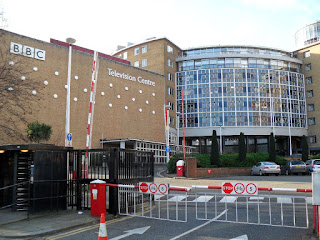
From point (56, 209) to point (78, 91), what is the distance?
34.1 meters

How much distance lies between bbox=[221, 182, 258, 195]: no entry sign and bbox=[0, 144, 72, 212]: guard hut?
578 centimetres

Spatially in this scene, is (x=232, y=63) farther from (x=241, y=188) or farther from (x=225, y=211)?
(x=241, y=188)

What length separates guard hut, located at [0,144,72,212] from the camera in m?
10.6

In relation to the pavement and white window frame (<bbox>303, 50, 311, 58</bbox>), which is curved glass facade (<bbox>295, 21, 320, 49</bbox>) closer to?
white window frame (<bbox>303, 50, 311, 58</bbox>)

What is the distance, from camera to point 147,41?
217 ft

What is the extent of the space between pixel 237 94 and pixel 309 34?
32053mm

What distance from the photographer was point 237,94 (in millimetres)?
67125

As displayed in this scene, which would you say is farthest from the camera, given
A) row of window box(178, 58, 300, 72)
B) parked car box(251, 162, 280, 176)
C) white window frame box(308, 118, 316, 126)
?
white window frame box(308, 118, 316, 126)

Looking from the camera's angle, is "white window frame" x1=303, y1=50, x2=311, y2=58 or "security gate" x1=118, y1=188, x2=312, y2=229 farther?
"white window frame" x1=303, y1=50, x2=311, y2=58

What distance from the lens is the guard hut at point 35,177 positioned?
10625 mm

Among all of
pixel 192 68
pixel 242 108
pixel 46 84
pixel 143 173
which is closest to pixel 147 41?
pixel 192 68

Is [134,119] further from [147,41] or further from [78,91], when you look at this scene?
[147,41]

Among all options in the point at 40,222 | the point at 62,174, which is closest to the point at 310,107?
the point at 62,174

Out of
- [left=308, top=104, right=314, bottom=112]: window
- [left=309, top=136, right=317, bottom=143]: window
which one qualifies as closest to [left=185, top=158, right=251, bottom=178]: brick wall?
[left=309, top=136, right=317, bottom=143]: window
